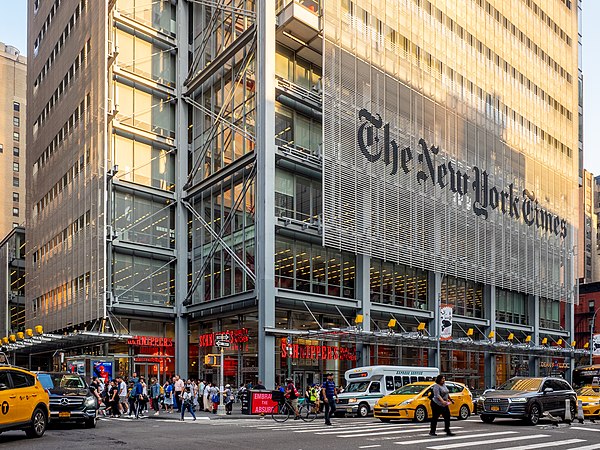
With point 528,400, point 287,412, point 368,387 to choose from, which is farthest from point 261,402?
point 528,400

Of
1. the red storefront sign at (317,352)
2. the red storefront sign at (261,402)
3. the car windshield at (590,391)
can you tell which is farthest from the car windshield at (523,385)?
the red storefront sign at (317,352)

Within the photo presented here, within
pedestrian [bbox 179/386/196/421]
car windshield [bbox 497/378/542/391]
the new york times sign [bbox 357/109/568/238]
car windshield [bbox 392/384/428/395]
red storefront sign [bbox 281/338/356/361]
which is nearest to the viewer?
car windshield [bbox 497/378/542/391]

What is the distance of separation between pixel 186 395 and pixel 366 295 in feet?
63.4

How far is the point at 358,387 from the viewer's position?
34281 millimetres

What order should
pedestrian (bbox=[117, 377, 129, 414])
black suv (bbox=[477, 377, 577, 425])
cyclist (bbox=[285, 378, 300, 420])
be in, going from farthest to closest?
pedestrian (bbox=[117, 377, 129, 414]), cyclist (bbox=[285, 378, 300, 420]), black suv (bbox=[477, 377, 577, 425])

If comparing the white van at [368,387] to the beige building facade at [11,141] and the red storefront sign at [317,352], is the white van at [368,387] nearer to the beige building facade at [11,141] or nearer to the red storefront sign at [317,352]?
the red storefront sign at [317,352]

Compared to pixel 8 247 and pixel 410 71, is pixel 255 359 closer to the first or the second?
pixel 410 71

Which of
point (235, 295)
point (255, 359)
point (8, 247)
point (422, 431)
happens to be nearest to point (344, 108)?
point (235, 295)

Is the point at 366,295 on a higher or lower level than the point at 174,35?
lower

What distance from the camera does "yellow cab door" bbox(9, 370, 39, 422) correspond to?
1838 centimetres

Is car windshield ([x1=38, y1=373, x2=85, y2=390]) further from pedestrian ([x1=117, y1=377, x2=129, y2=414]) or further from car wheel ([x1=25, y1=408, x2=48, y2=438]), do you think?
pedestrian ([x1=117, y1=377, x2=129, y2=414])

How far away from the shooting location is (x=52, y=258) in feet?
198

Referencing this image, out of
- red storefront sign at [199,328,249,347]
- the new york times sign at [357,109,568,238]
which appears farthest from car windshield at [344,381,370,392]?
the new york times sign at [357,109,568,238]

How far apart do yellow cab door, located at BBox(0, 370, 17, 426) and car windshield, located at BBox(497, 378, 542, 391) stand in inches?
653
